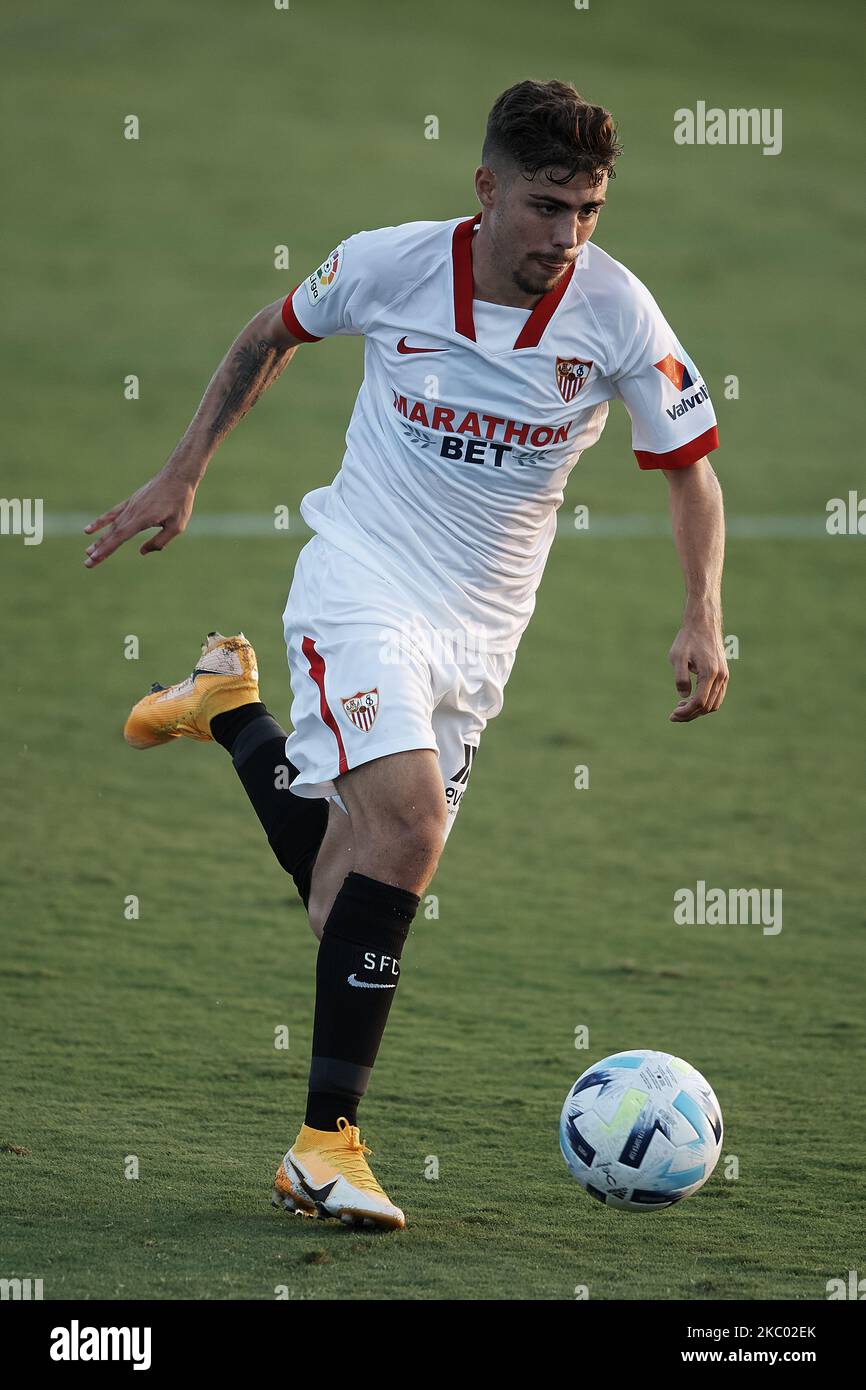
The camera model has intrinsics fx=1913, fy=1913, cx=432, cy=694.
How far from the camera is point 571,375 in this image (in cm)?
423

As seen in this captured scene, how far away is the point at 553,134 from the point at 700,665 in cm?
115

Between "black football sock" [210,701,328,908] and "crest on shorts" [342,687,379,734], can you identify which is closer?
"crest on shorts" [342,687,379,734]

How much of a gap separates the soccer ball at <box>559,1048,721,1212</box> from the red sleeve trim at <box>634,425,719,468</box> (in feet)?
4.32

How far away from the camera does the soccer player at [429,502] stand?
3.90 m

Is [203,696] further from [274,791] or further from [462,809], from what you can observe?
[462,809]

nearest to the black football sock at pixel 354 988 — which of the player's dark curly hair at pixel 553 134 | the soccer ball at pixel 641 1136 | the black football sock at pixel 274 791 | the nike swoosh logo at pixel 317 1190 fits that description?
the nike swoosh logo at pixel 317 1190

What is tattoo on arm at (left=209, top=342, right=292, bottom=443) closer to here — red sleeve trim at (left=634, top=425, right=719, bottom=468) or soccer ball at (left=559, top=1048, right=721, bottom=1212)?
red sleeve trim at (left=634, top=425, right=719, bottom=468)

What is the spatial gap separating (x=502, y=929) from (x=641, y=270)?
12849mm

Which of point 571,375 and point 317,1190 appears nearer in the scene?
point 317,1190

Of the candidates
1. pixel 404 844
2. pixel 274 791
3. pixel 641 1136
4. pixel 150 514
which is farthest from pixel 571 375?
pixel 641 1136

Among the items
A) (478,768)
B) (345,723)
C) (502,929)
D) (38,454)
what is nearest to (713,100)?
(38,454)

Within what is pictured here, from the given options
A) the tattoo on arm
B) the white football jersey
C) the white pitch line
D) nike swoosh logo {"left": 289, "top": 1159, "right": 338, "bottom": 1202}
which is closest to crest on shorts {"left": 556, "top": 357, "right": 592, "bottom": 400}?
the white football jersey

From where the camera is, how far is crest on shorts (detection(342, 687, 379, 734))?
3.94m

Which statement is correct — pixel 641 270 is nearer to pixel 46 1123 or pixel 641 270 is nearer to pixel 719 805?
pixel 719 805
